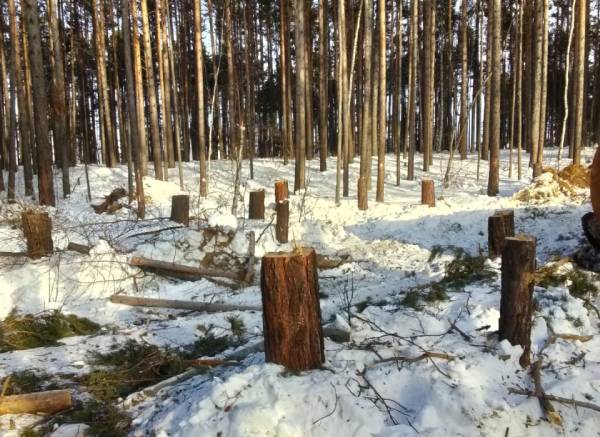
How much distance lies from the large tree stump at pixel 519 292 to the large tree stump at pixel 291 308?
1796mm

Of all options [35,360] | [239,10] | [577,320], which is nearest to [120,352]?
[35,360]

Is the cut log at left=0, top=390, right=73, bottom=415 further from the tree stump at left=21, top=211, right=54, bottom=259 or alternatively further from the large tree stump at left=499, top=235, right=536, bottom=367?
the tree stump at left=21, top=211, right=54, bottom=259

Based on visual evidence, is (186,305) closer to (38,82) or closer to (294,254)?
(294,254)

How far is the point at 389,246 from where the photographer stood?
30.7ft

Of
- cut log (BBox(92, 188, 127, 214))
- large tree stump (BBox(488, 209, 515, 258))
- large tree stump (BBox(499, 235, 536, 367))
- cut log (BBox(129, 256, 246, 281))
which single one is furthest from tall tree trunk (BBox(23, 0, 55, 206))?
large tree stump (BBox(499, 235, 536, 367))

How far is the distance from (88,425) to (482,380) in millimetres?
2981

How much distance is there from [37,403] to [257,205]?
7.82 meters

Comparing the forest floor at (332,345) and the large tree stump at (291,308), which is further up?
the large tree stump at (291,308)

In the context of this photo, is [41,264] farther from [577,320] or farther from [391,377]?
[577,320]

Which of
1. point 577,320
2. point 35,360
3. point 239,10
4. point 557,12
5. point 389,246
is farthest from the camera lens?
point 557,12

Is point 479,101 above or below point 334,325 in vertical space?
above

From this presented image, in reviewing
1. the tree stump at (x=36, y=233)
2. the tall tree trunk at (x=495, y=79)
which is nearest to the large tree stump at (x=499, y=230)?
the tall tree trunk at (x=495, y=79)

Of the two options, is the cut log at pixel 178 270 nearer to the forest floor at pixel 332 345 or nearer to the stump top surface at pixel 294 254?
the forest floor at pixel 332 345

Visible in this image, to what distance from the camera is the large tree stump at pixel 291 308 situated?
A: 11.1 ft
